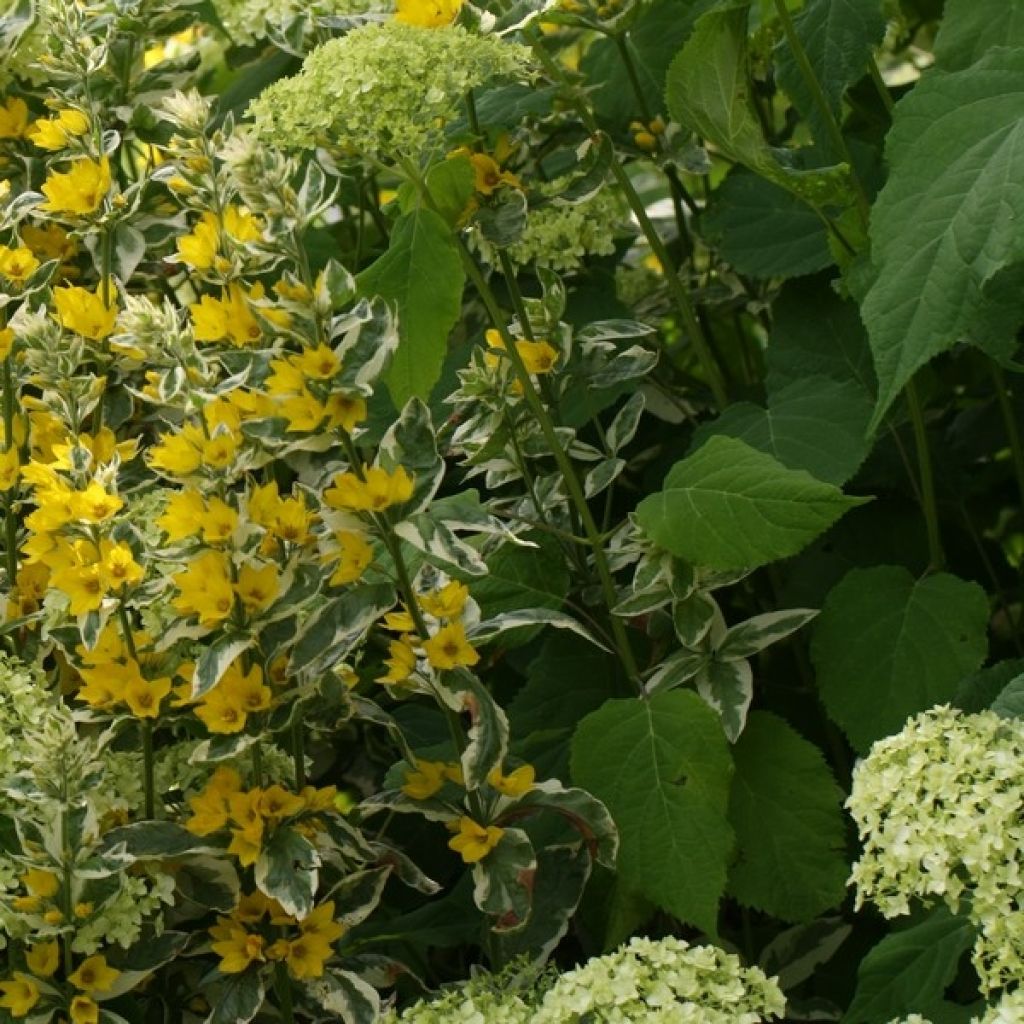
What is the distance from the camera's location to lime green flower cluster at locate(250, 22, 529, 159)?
3.91ft

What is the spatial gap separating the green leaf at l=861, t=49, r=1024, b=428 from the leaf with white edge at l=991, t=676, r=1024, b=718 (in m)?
0.19

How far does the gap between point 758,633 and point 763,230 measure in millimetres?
418

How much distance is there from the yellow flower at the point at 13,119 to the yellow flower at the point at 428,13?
460 mm

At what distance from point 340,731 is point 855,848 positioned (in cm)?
48

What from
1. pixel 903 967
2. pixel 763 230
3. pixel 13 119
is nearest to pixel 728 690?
pixel 903 967

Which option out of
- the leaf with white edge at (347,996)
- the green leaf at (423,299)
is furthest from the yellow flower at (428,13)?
the leaf with white edge at (347,996)

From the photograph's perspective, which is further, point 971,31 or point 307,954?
point 971,31

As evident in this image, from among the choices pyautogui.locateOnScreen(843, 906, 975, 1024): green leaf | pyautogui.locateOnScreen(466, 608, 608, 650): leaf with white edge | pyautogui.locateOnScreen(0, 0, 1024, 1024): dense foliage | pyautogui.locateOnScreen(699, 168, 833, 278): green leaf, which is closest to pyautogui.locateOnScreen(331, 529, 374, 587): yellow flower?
pyautogui.locateOnScreen(0, 0, 1024, 1024): dense foliage

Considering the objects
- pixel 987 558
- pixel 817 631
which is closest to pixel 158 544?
pixel 817 631

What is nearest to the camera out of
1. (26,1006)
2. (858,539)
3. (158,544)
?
(26,1006)

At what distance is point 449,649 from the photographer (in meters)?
1.24

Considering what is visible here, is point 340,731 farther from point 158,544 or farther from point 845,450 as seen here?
point 845,450

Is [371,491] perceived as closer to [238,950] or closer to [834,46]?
[238,950]

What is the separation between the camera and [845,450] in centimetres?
143
